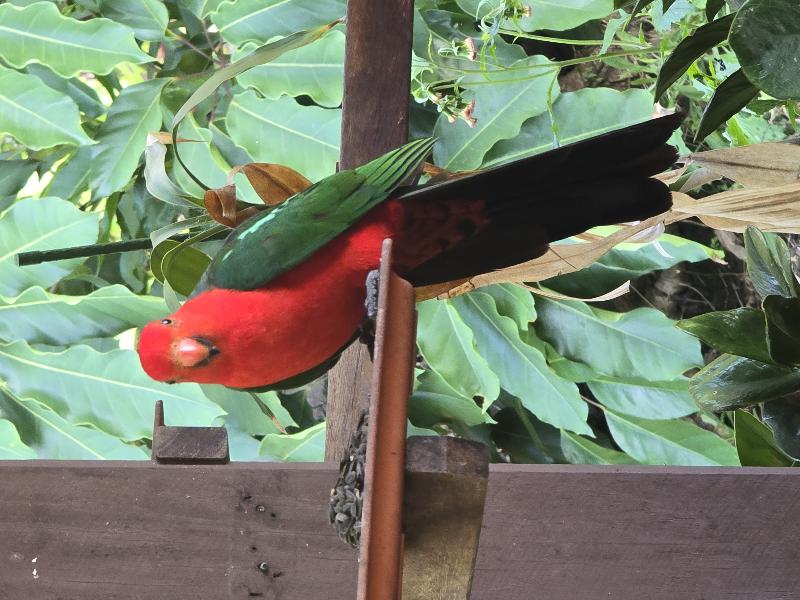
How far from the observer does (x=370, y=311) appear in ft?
2.06

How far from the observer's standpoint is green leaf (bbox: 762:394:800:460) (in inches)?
29.6

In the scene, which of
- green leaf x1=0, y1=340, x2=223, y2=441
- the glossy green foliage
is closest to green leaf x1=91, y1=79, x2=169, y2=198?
the glossy green foliage

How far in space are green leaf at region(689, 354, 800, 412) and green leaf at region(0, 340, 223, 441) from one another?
25.8 inches

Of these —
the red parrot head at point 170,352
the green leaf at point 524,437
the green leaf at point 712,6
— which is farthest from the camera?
the green leaf at point 524,437

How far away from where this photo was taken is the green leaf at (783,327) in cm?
71

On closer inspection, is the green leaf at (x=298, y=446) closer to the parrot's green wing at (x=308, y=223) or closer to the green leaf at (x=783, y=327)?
the parrot's green wing at (x=308, y=223)

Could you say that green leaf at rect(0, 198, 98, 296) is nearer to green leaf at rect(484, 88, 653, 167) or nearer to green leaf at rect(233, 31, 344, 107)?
green leaf at rect(233, 31, 344, 107)

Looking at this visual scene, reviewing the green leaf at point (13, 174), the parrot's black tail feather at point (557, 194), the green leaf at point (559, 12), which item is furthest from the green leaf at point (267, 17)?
the parrot's black tail feather at point (557, 194)

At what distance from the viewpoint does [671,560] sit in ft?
1.97

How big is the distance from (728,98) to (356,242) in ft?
1.30

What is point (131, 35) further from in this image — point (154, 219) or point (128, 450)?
point (128, 450)

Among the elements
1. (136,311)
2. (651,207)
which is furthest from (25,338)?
(651,207)

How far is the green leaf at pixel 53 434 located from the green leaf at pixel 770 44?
105cm

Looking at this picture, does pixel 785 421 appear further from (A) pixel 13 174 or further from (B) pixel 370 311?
(A) pixel 13 174
